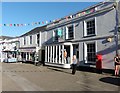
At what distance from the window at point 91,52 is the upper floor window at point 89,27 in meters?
1.06

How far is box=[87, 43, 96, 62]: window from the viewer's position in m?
18.3

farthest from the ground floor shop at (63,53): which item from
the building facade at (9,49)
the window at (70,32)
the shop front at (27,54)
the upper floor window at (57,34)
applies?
the building facade at (9,49)

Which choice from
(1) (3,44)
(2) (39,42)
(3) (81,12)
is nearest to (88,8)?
(3) (81,12)

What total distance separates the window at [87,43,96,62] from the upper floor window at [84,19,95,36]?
1062 mm

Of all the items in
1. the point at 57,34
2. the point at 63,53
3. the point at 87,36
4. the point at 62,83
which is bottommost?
the point at 62,83

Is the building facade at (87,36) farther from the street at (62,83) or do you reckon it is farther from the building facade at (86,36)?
the street at (62,83)

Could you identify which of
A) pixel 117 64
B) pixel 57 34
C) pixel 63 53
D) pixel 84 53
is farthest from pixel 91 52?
pixel 57 34

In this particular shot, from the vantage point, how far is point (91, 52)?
18609mm

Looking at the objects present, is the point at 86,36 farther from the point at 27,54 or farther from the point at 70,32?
the point at 27,54

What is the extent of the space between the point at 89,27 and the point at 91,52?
95.2 inches

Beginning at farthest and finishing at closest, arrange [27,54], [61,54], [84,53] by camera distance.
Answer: [27,54]
[61,54]
[84,53]

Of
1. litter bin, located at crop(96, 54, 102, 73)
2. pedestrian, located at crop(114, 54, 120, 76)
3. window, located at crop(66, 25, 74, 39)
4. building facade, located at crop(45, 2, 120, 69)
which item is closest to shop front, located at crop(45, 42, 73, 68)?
building facade, located at crop(45, 2, 120, 69)

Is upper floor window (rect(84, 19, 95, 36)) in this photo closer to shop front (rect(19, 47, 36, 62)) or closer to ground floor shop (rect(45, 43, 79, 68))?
ground floor shop (rect(45, 43, 79, 68))

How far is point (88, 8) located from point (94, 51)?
4279 mm
